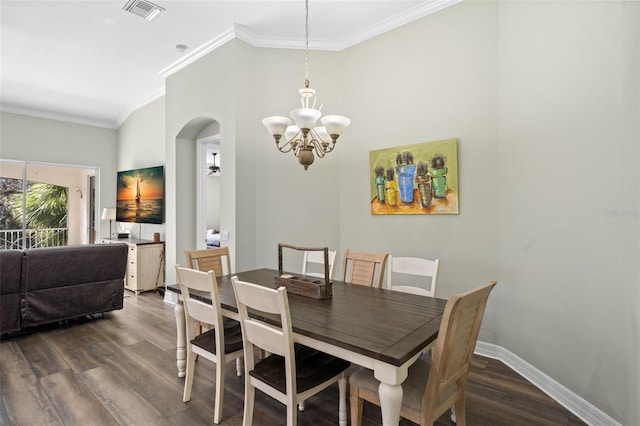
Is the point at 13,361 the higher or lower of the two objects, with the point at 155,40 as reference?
lower

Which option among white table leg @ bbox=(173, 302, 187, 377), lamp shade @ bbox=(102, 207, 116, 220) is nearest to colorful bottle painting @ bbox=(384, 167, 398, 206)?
white table leg @ bbox=(173, 302, 187, 377)

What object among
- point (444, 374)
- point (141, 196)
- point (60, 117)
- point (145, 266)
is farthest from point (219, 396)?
point (60, 117)

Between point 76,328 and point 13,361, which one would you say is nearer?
point 13,361

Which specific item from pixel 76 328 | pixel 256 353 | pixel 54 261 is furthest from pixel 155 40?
pixel 256 353

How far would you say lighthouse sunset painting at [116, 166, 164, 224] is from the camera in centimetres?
545

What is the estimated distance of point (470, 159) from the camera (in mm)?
2984

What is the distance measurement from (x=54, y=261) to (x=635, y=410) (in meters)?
4.91

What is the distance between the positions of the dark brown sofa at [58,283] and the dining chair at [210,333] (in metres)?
2.26

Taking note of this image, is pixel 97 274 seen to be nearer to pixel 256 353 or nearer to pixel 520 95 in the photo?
pixel 256 353

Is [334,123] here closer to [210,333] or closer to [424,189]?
[424,189]

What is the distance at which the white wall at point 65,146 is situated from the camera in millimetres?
6012

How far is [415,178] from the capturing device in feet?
10.8

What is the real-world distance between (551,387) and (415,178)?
197 cm

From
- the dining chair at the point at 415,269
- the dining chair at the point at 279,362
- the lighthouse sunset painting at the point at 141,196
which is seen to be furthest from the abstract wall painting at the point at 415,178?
the lighthouse sunset painting at the point at 141,196
